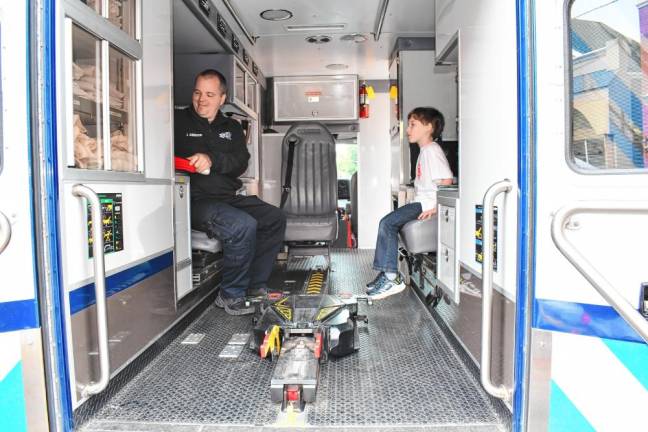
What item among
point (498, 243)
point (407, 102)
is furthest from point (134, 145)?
point (407, 102)

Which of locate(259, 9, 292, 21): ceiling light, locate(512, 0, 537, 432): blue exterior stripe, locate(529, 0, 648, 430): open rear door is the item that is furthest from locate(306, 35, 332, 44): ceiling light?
locate(529, 0, 648, 430): open rear door

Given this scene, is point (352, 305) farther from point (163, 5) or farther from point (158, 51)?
point (163, 5)

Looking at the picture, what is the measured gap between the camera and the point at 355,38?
14.8 feet

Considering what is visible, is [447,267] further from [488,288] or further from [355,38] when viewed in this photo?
[355,38]

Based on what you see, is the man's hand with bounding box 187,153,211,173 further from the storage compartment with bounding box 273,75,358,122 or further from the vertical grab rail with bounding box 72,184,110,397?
the storage compartment with bounding box 273,75,358,122

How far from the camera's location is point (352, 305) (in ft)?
9.07

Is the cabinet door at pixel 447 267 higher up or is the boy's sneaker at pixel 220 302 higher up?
the cabinet door at pixel 447 267

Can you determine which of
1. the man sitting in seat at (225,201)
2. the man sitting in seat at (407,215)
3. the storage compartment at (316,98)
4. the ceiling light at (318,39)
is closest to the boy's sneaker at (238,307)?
the man sitting in seat at (225,201)

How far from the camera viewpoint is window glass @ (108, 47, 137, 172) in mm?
2074

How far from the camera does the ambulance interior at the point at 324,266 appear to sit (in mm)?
1826

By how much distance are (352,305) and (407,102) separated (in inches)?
87.3

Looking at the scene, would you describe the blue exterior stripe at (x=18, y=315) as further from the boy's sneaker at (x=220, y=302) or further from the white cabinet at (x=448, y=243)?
the boy's sneaker at (x=220, y=302)

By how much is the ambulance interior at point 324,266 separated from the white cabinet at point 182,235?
0.05 ft

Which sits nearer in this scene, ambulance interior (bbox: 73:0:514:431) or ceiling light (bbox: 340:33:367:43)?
ambulance interior (bbox: 73:0:514:431)
